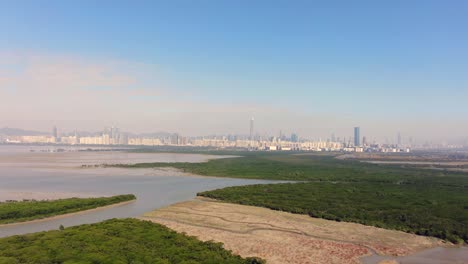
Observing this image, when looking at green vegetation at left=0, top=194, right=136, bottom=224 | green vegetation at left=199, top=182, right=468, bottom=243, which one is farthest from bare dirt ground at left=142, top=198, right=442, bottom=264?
green vegetation at left=0, top=194, right=136, bottom=224

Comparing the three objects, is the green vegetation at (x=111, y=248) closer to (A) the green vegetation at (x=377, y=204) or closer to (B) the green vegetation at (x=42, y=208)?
(B) the green vegetation at (x=42, y=208)

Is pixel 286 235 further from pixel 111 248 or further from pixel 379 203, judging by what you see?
pixel 379 203

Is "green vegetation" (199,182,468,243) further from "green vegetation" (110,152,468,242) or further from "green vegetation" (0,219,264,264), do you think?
"green vegetation" (0,219,264,264)

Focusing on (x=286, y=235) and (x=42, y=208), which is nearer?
(x=286, y=235)

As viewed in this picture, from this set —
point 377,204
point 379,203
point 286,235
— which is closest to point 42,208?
point 286,235

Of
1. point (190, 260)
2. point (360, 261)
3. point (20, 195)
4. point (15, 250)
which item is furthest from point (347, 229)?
point (20, 195)

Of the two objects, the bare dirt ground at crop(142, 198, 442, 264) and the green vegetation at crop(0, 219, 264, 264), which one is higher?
the green vegetation at crop(0, 219, 264, 264)
